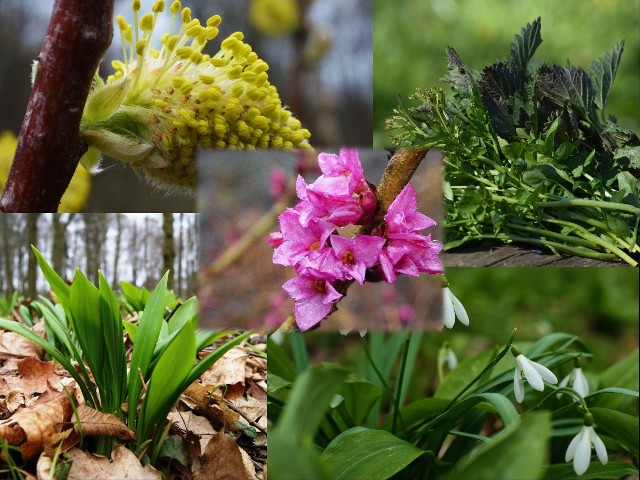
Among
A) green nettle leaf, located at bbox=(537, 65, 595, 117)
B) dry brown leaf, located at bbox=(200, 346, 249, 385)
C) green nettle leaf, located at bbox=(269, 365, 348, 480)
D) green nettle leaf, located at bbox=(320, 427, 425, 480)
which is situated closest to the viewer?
green nettle leaf, located at bbox=(269, 365, 348, 480)

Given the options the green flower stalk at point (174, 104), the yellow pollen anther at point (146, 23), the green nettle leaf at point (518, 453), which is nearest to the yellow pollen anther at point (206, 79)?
the green flower stalk at point (174, 104)

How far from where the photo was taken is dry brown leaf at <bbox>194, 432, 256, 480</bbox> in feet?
2.77

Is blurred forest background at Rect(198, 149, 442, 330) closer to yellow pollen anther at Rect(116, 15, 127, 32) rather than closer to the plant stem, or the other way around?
the plant stem

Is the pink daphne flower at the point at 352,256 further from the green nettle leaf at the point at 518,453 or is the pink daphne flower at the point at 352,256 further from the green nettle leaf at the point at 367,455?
the green nettle leaf at the point at 518,453

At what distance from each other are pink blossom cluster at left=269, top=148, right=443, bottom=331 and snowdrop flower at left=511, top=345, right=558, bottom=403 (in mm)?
150

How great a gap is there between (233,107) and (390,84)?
301 mm

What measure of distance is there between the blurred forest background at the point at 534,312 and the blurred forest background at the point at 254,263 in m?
0.93

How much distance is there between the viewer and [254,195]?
0.95 m

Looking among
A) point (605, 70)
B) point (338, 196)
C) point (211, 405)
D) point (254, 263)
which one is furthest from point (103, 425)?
point (605, 70)

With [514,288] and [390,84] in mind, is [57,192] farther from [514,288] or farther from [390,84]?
[514,288]

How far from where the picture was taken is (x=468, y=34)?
46.4 inches

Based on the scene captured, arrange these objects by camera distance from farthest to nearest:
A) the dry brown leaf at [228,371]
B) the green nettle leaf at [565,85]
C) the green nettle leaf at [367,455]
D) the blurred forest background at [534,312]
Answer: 1. the blurred forest background at [534,312]
2. the green nettle leaf at [565,85]
3. the dry brown leaf at [228,371]
4. the green nettle leaf at [367,455]

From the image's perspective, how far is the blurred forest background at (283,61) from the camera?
1006mm

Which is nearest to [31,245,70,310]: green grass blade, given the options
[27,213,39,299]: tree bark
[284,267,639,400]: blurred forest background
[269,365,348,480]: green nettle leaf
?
[27,213,39,299]: tree bark
